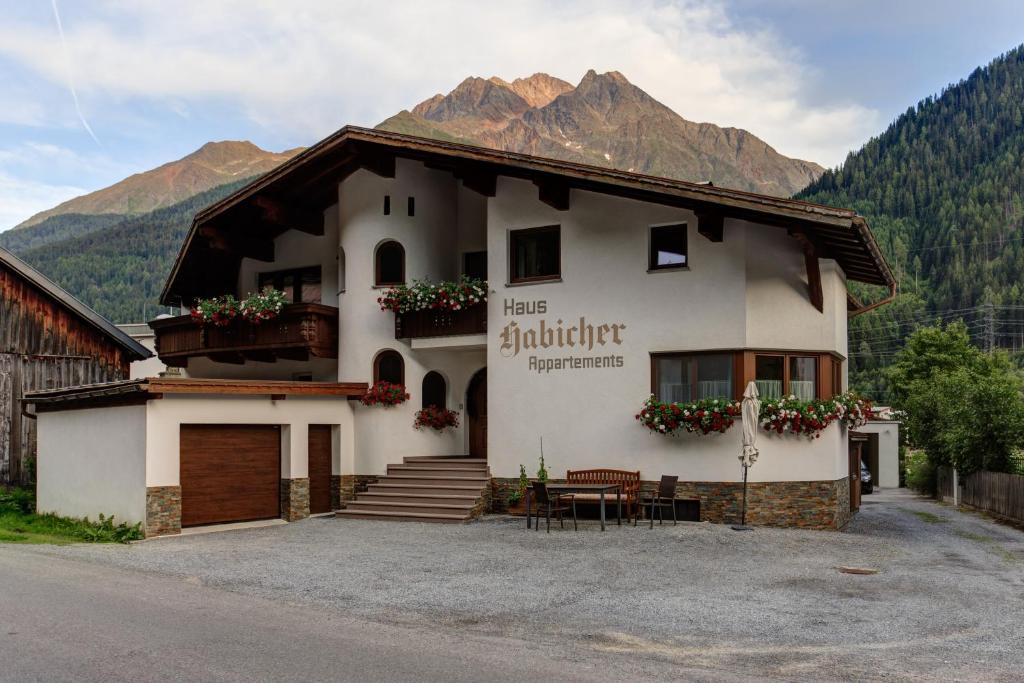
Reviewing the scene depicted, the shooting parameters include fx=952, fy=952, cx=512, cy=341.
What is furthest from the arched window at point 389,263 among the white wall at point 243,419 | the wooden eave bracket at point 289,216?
the white wall at point 243,419

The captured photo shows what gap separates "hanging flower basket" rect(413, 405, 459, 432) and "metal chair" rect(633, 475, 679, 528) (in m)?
5.61

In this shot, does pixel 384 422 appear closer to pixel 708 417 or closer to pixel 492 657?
pixel 708 417

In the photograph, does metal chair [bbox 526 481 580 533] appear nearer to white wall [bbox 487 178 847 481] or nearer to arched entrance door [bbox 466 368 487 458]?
white wall [bbox 487 178 847 481]

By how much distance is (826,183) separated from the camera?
156m

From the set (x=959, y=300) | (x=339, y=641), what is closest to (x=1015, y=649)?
(x=339, y=641)

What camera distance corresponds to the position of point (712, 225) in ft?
59.9

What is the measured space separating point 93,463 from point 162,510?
241 centimetres

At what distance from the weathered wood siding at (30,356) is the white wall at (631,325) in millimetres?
10852

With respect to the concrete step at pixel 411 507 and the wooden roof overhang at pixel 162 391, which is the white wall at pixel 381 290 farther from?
the concrete step at pixel 411 507

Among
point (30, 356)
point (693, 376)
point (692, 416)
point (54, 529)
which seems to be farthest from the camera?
point (30, 356)

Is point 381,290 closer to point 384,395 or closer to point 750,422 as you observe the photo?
point 384,395

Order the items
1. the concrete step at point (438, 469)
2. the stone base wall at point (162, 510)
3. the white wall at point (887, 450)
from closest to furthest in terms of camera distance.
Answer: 1. the stone base wall at point (162, 510)
2. the concrete step at point (438, 469)
3. the white wall at point (887, 450)

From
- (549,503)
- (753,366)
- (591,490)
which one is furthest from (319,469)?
(753,366)

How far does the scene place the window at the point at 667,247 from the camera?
749 inches
